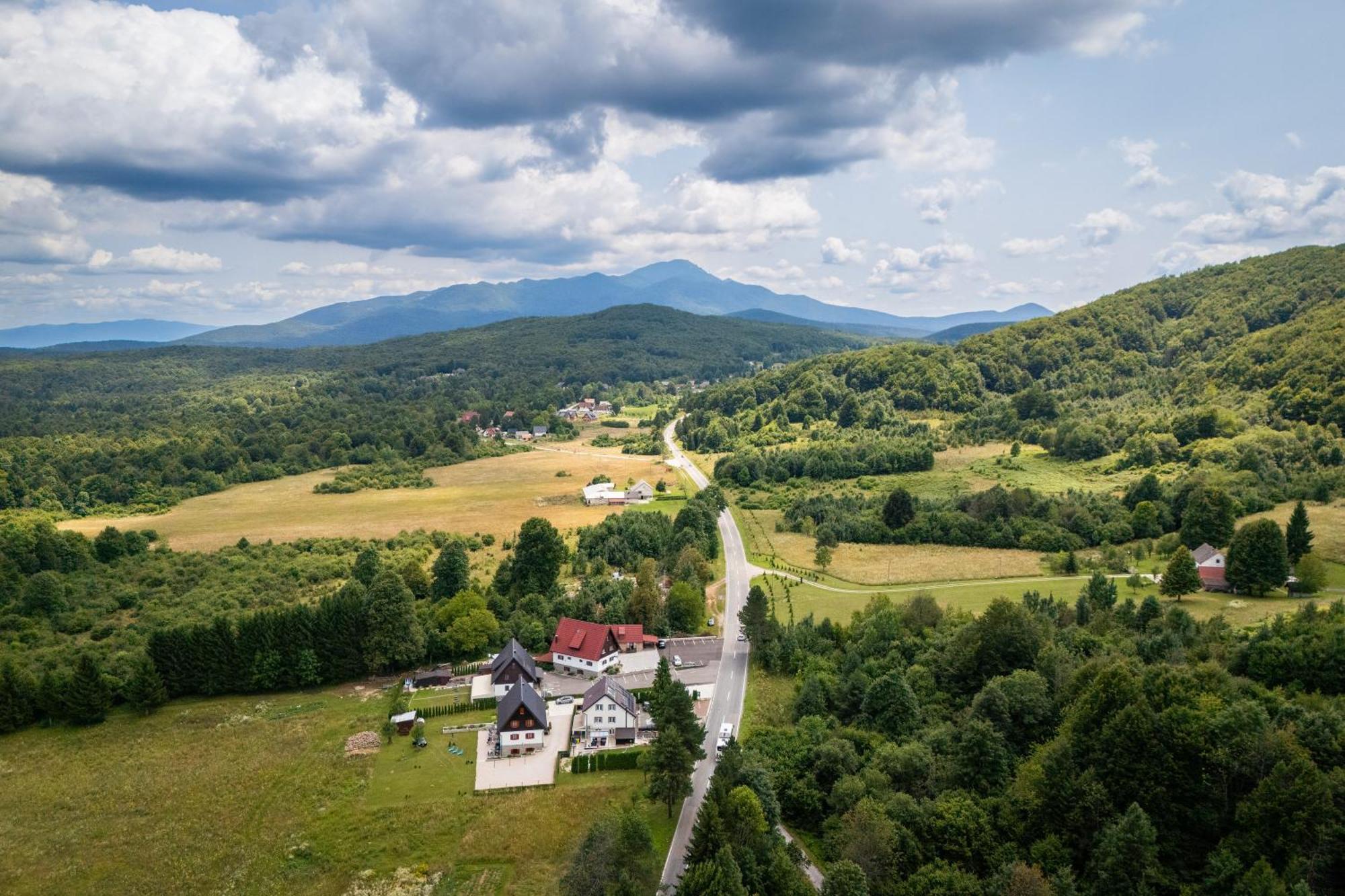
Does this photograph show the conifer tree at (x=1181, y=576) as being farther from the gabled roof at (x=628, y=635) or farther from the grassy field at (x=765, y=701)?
the gabled roof at (x=628, y=635)

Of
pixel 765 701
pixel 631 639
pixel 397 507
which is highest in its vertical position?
pixel 397 507

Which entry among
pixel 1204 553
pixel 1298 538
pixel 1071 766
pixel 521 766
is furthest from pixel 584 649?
pixel 1298 538

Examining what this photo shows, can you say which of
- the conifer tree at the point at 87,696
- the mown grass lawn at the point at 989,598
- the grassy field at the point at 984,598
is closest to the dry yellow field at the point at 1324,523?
the grassy field at the point at 984,598

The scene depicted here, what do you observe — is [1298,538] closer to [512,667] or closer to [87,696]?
[512,667]

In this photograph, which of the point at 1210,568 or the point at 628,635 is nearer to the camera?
the point at 628,635

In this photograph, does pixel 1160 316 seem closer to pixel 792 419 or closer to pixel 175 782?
pixel 792 419
